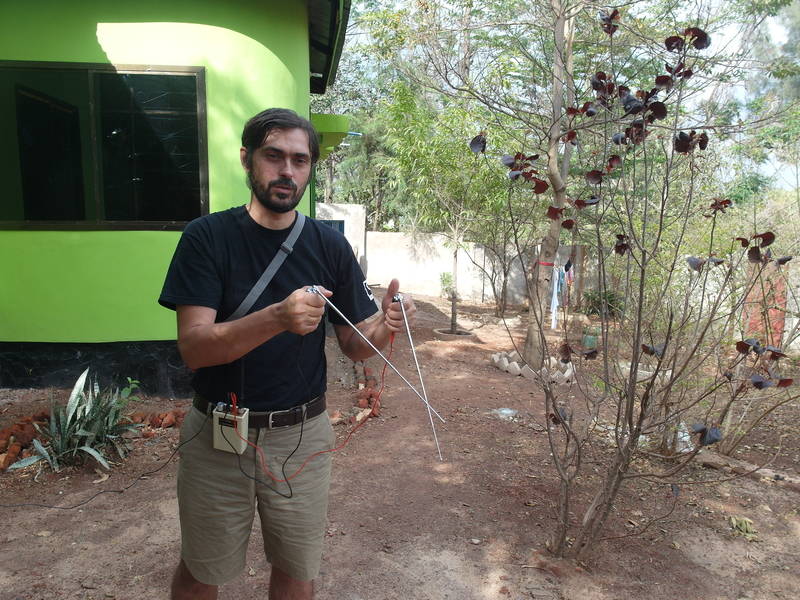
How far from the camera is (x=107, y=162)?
527 centimetres

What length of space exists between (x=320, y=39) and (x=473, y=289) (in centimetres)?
1051

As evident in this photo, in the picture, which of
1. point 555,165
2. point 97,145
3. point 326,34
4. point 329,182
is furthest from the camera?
point 329,182

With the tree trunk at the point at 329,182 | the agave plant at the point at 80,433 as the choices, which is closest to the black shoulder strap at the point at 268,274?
the agave plant at the point at 80,433

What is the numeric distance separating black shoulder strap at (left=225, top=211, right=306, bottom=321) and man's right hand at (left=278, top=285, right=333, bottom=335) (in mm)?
291

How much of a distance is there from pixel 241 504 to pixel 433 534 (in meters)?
1.65

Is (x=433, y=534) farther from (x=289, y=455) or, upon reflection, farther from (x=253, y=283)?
(x=253, y=283)

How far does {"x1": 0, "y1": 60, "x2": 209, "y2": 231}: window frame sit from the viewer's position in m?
5.13

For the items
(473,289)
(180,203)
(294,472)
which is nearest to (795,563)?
(294,472)

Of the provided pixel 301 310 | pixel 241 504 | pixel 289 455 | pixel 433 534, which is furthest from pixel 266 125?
pixel 433 534

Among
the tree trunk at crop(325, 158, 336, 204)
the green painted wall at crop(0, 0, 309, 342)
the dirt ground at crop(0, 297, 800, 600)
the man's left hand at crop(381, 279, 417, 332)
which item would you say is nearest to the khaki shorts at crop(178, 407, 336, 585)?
the man's left hand at crop(381, 279, 417, 332)

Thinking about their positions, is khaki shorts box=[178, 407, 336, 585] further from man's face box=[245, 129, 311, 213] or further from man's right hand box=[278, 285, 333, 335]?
man's face box=[245, 129, 311, 213]

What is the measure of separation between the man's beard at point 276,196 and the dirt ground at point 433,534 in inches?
74.4

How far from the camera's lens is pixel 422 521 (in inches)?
138

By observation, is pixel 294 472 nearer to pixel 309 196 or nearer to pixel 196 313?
pixel 196 313
